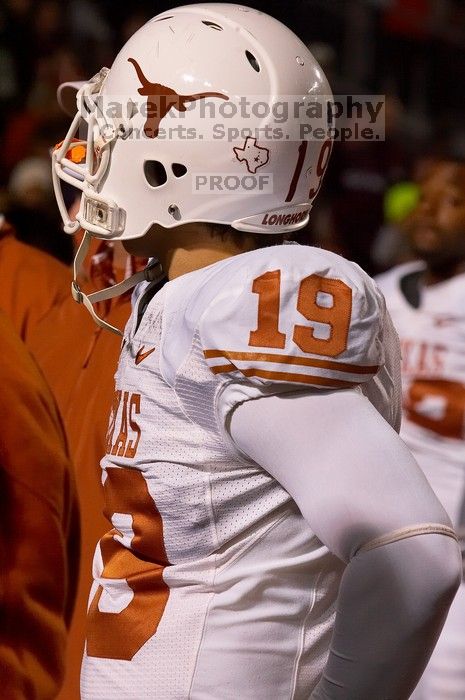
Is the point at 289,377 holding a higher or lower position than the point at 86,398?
higher

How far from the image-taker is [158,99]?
4.42ft

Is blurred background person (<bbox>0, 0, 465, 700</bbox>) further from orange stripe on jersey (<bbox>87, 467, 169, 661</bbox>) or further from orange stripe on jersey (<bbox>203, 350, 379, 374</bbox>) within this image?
orange stripe on jersey (<bbox>203, 350, 379, 374</bbox>)

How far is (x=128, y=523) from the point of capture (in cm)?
133

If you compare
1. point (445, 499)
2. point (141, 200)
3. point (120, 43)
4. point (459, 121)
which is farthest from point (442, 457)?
point (459, 121)

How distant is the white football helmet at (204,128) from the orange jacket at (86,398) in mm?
573

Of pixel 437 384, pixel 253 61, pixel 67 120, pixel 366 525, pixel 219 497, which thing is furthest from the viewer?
pixel 67 120

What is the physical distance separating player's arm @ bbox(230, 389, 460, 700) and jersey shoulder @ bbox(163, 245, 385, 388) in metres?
0.03

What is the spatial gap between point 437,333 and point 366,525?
8.23 ft

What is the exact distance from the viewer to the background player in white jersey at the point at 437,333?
3.49 m

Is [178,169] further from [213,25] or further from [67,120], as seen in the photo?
[67,120]

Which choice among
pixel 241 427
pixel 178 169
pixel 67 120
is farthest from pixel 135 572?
pixel 67 120

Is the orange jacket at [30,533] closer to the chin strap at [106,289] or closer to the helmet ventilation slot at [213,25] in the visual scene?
the chin strap at [106,289]
